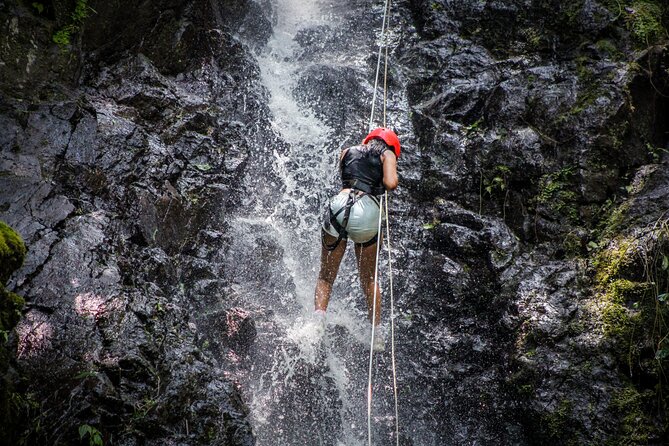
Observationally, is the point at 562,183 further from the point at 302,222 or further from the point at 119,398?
the point at 119,398

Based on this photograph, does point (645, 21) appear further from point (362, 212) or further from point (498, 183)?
point (362, 212)

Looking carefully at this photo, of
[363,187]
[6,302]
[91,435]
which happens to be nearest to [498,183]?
[363,187]

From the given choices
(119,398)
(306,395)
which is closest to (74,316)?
(119,398)

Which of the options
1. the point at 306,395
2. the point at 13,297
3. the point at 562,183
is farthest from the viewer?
the point at 562,183

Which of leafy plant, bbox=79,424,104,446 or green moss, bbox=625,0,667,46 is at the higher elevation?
green moss, bbox=625,0,667,46

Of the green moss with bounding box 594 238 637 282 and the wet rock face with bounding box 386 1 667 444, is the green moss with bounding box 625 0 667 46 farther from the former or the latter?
the green moss with bounding box 594 238 637 282

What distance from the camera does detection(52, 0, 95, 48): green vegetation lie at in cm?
618

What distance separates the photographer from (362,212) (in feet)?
A: 18.9

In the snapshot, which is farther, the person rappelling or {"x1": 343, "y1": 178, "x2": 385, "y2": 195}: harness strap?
{"x1": 343, "y1": 178, "x2": 385, "y2": 195}: harness strap

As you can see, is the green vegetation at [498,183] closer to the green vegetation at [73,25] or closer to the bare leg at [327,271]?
the bare leg at [327,271]

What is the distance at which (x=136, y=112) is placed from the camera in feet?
23.1

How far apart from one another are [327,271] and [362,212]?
837mm

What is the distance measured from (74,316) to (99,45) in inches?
173

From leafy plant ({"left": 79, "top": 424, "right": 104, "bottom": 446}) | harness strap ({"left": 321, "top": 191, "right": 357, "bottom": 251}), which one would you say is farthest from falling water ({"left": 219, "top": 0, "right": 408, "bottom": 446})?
leafy plant ({"left": 79, "top": 424, "right": 104, "bottom": 446})
